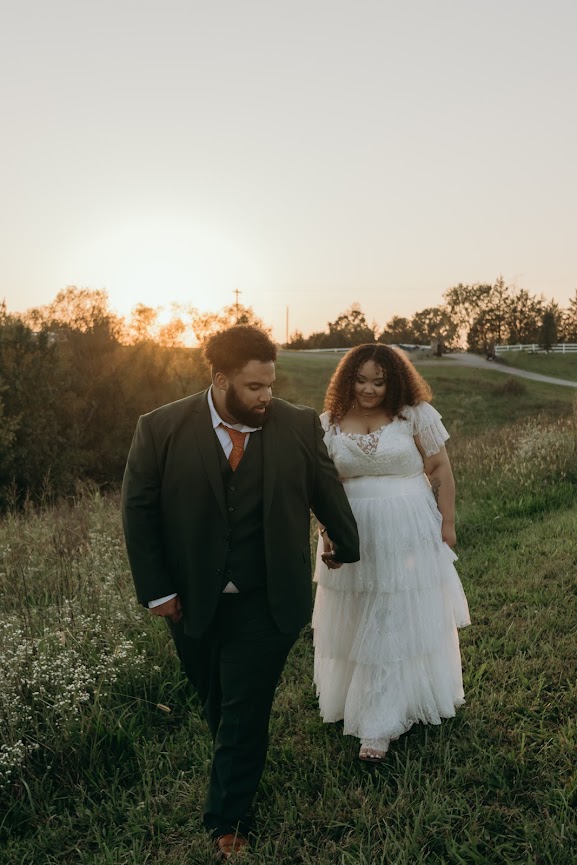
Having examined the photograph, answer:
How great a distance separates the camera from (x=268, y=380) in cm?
313

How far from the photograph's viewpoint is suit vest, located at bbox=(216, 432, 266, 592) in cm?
315

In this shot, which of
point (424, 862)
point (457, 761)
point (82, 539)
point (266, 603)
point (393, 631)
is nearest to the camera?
point (424, 862)

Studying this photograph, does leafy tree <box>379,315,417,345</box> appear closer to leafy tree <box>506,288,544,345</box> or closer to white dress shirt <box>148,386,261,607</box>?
leafy tree <box>506,288,544,345</box>

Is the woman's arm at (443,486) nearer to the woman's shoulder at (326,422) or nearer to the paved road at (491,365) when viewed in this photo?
the woman's shoulder at (326,422)

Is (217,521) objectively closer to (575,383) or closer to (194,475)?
(194,475)

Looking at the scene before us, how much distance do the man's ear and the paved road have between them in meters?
44.8

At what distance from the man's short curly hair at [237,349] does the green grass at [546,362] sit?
48881 millimetres

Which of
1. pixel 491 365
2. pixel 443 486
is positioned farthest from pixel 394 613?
pixel 491 365

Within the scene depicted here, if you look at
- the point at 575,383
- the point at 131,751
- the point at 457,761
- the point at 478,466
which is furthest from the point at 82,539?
the point at 575,383

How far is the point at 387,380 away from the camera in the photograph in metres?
4.09

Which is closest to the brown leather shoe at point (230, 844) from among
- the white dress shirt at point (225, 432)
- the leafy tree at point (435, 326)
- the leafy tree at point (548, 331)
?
the white dress shirt at point (225, 432)

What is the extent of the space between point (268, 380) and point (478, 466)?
24.4ft

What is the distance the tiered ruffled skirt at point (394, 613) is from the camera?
3.94 m

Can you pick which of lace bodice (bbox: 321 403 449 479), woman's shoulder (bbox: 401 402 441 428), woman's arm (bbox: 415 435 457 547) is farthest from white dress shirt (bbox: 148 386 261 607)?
woman's arm (bbox: 415 435 457 547)
